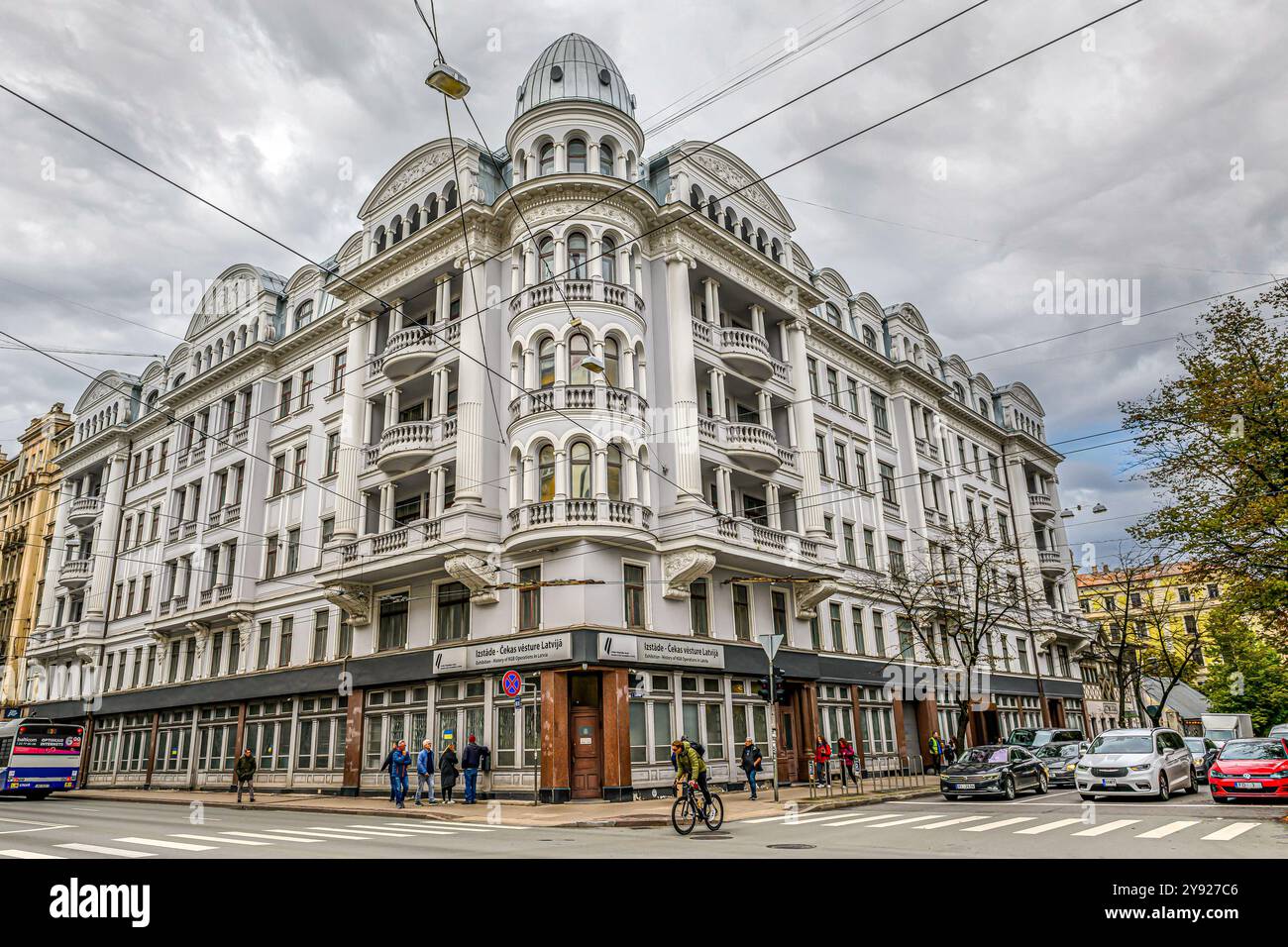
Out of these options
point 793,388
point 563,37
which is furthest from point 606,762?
point 563,37

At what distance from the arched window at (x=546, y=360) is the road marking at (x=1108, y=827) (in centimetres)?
1915

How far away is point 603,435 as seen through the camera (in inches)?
1022

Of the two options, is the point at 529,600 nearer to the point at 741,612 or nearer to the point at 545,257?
the point at 741,612

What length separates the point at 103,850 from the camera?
1203 centimetres

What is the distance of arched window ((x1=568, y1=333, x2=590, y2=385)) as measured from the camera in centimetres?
2688

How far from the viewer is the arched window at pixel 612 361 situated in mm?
27219

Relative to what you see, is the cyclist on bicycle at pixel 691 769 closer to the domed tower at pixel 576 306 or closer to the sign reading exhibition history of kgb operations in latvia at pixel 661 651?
the sign reading exhibition history of kgb operations in latvia at pixel 661 651

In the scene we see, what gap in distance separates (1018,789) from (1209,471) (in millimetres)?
10096

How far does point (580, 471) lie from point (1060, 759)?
19.6 m

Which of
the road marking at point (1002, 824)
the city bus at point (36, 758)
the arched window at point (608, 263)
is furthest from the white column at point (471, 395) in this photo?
the city bus at point (36, 758)

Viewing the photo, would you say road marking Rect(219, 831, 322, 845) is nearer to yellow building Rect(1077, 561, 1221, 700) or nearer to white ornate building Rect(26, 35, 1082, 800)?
white ornate building Rect(26, 35, 1082, 800)

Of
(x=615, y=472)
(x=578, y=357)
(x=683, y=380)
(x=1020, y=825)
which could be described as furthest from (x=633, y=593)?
(x=1020, y=825)
